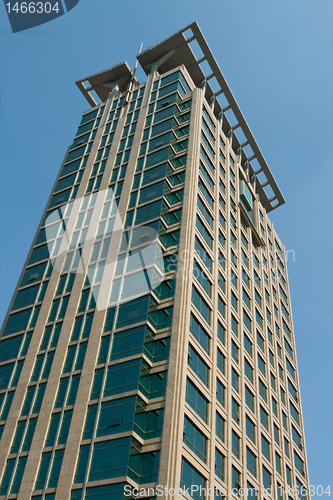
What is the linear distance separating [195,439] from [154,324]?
9346mm

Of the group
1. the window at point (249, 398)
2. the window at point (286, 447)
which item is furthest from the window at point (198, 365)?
the window at point (286, 447)

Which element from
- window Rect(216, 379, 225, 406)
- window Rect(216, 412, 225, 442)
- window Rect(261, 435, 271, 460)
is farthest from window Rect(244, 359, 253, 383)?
window Rect(216, 412, 225, 442)

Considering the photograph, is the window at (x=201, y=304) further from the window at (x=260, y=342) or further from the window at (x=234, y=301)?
the window at (x=260, y=342)

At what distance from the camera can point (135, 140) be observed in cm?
6278

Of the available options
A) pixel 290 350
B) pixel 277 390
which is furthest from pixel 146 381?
pixel 290 350

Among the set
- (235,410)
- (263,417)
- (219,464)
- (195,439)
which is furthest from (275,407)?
(195,439)

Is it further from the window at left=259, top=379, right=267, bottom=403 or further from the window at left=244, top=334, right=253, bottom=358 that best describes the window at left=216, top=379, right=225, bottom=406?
the window at left=259, top=379, right=267, bottom=403

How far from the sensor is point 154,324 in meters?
41.8

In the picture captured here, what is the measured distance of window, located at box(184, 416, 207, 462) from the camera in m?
36.7

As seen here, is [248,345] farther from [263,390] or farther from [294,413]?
[294,413]

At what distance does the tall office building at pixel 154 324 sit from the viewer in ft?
120

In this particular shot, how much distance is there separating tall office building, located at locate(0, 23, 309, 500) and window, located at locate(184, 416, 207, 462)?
156 millimetres

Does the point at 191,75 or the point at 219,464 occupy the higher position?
the point at 191,75

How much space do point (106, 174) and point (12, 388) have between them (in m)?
27.2
